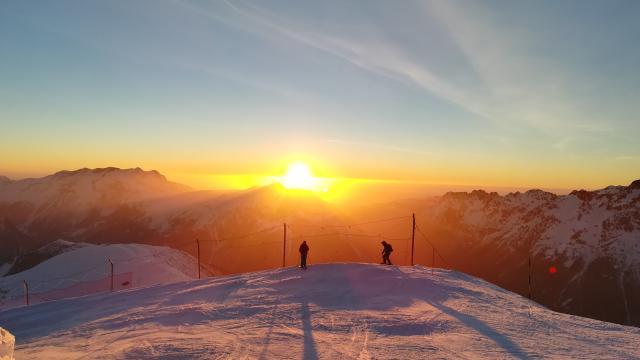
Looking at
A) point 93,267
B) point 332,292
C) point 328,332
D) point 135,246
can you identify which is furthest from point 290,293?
point 135,246

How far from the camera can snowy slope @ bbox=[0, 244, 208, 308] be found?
206ft

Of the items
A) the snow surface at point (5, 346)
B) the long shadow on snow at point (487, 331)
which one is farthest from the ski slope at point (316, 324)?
the snow surface at point (5, 346)

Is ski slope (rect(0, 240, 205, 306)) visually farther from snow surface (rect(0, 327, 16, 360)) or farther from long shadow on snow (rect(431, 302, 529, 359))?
snow surface (rect(0, 327, 16, 360))

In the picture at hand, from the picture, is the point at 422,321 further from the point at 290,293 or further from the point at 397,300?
the point at 290,293

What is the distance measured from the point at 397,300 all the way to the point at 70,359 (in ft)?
45.9

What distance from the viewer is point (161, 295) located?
2550cm

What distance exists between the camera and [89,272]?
6900cm

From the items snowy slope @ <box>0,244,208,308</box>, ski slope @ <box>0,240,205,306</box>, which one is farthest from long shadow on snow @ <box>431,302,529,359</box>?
snowy slope @ <box>0,244,208,308</box>

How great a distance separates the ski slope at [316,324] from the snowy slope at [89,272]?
38.4 m

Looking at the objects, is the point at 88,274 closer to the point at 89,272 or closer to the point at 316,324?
the point at 89,272

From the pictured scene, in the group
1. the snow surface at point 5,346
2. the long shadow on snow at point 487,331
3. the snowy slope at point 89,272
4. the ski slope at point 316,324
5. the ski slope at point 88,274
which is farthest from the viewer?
the snowy slope at point 89,272

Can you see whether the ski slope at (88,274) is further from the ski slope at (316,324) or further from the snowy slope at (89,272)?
the ski slope at (316,324)

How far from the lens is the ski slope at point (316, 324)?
583 inches

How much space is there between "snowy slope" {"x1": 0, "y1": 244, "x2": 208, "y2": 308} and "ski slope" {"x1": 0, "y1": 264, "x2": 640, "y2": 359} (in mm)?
38366
